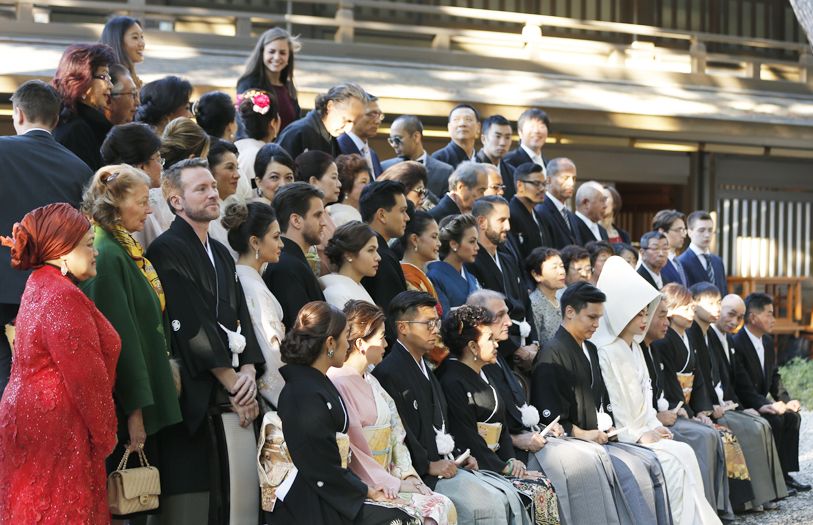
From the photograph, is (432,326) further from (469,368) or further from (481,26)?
(481,26)

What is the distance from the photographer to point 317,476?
13.4 ft

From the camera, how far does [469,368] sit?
5.36 metres

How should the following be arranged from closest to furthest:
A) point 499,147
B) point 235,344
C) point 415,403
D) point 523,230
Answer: point 235,344
point 415,403
point 523,230
point 499,147

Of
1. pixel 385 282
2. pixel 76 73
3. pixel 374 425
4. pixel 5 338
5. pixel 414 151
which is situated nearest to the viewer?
pixel 5 338

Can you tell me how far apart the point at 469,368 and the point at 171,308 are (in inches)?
68.7

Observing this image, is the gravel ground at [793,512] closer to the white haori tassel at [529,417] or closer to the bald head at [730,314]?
the bald head at [730,314]

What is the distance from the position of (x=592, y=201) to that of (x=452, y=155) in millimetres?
1095

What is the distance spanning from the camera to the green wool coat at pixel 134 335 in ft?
12.5

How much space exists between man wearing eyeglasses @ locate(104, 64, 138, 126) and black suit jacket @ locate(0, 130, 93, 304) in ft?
2.68

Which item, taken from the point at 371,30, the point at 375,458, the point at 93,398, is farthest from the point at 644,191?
the point at 93,398

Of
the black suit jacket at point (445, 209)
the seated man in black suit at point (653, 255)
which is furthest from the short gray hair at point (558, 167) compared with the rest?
the black suit jacket at point (445, 209)

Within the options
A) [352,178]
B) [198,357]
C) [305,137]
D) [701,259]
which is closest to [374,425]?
[198,357]

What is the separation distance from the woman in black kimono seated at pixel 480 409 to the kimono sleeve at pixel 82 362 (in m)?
2.10

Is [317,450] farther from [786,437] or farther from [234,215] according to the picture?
[786,437]
